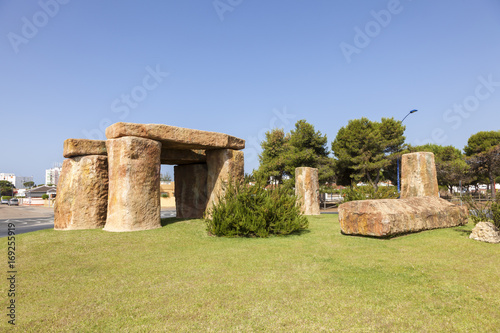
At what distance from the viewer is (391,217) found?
21.7ft

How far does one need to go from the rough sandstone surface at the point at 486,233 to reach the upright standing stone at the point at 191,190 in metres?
8.26

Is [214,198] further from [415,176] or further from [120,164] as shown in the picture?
[415,176]

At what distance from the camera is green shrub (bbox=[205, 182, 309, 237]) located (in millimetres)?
7489

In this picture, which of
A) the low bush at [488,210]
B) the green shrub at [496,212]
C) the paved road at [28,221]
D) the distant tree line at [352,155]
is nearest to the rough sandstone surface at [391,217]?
the low bush at [488,210]

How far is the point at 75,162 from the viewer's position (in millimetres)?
8773

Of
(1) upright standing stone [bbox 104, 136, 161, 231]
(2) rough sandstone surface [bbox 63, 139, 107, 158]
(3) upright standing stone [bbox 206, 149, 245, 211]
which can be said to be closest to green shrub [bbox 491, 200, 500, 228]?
(3) upright standing stone [bbox 206, 149, 245, 211]

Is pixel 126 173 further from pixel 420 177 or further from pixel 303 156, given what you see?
pixel 303 156

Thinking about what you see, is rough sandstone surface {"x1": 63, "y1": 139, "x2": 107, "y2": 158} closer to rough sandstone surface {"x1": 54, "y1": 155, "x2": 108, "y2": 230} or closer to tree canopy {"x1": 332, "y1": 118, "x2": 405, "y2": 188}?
rough sandstone surface {"x1": 54, "y1": 155, "x2": 108, "y2": 230}

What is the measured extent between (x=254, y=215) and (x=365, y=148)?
21937mm

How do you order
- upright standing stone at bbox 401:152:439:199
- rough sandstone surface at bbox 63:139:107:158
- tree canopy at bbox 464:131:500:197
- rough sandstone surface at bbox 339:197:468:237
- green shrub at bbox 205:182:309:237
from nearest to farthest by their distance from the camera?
rough sandstone surface at bbox 339:197:468:237 → green shrub at bbox 205:182:309:237 → rough sandstone surface at bbox 63:139:107:158 → upright standing stone at bbox 401:152:439:199 → tree canopy at bbox 464:131:500:197

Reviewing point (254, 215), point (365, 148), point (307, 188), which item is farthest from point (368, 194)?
point (365, 148)

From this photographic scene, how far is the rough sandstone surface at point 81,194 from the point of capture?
28.1ft

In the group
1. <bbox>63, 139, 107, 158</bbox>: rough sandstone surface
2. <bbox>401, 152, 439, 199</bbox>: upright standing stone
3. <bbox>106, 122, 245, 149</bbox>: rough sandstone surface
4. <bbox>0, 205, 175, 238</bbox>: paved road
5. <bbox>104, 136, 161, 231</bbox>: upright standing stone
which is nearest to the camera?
<bbox>104, 136, 161, 231</bbox>: upright standing stone

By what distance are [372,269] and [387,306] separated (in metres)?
1.35
